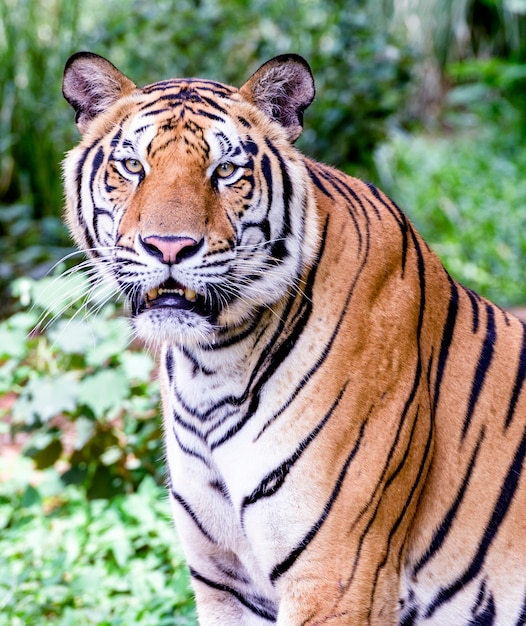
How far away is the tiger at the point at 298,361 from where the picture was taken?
2.07 meters

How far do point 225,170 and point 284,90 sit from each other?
279 mm

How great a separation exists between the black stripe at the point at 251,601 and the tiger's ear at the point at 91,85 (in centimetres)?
119

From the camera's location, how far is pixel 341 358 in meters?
2.17

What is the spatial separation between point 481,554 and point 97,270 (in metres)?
1.15

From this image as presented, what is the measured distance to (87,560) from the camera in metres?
3.71

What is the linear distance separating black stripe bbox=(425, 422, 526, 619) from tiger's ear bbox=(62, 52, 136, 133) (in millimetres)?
1332

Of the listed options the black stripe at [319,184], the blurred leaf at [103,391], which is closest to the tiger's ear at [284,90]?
the black stripe at [319,184]

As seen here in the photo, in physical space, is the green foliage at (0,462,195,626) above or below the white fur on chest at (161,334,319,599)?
below

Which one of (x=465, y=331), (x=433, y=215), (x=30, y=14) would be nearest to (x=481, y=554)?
(x=465, y=331)

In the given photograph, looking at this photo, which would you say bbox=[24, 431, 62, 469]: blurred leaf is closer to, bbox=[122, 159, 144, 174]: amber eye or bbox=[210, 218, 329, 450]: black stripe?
bbox=[210, 218, 329, 450]: black stripe

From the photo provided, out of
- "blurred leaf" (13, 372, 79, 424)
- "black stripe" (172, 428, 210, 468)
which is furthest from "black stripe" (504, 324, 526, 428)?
"blurred leaf" (13, 372, 79, 424)

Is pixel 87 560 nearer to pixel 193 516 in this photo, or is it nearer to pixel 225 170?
pixel 193 516

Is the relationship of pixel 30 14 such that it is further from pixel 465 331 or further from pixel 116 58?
pixel 465 331

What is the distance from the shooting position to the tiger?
207 cm
